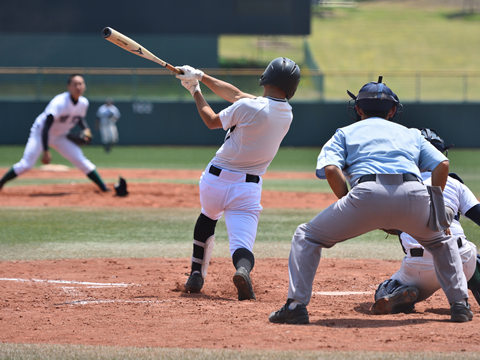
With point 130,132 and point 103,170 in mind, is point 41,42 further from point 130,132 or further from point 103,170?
point 103,170

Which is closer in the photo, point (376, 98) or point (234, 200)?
point (376, 98)

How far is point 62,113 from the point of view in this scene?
34.0 feet

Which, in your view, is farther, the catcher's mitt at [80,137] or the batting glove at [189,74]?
the catcher's mitt at [80,137]

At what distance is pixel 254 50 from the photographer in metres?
36.1

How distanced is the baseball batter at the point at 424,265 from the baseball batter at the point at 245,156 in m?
1.04

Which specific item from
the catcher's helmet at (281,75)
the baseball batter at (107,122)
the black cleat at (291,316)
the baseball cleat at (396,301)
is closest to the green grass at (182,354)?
the black cleat at (291,316)

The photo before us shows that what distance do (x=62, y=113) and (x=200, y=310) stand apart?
7.35 meters

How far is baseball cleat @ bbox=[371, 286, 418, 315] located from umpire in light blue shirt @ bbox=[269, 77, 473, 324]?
1.25 feet

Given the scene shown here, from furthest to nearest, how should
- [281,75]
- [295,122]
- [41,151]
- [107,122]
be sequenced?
[295,122] → [107,122] → [41,151] → [281,75]

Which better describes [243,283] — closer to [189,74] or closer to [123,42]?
[189,74]

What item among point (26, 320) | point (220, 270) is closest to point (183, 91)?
point (220, 270)

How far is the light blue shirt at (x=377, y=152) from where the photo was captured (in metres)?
3.38

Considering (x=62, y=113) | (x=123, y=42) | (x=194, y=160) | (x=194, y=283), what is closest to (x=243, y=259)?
(x=194, y=283)

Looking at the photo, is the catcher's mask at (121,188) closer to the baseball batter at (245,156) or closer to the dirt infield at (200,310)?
the dirt infield at (200,310)
